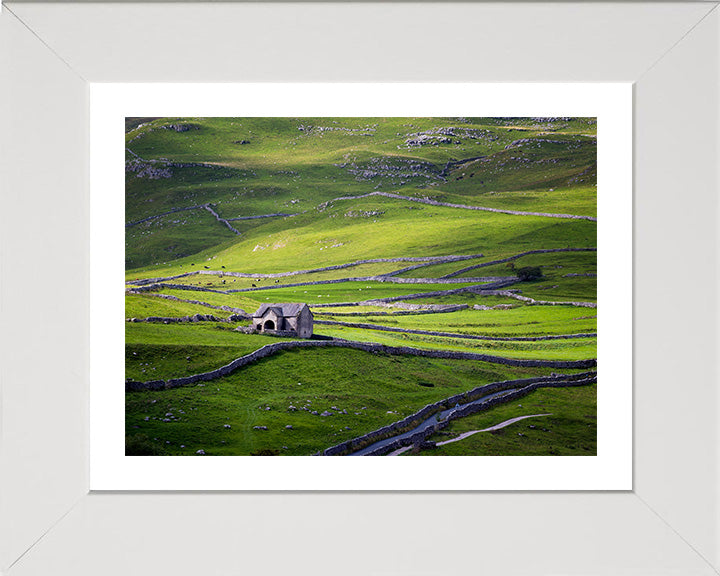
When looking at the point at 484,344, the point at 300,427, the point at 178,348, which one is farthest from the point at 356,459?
the point at 484,344

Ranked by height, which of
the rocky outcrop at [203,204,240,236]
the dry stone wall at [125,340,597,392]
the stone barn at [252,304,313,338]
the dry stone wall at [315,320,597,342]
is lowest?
the dry stone wall at [125,340,597,392]

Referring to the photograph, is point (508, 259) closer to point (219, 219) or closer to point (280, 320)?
point (280, 320)

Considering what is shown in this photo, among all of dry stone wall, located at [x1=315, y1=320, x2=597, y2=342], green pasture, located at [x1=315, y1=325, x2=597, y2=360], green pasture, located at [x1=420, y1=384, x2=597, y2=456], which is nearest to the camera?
green pasture, located at [x1=420, y1=384, x2=597, y2=456]

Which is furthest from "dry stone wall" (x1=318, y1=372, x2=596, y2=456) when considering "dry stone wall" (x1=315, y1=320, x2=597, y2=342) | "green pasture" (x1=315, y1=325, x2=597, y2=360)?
"dry stone wall" (x1=315, y1=320, x2=597, y2=342)

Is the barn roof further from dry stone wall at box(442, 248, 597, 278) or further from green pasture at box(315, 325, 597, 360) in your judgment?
dry stone wall at box(442, 248, 597, 278)

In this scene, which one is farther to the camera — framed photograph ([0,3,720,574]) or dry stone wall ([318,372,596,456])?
dry stone wall ([318,372,596,456])
